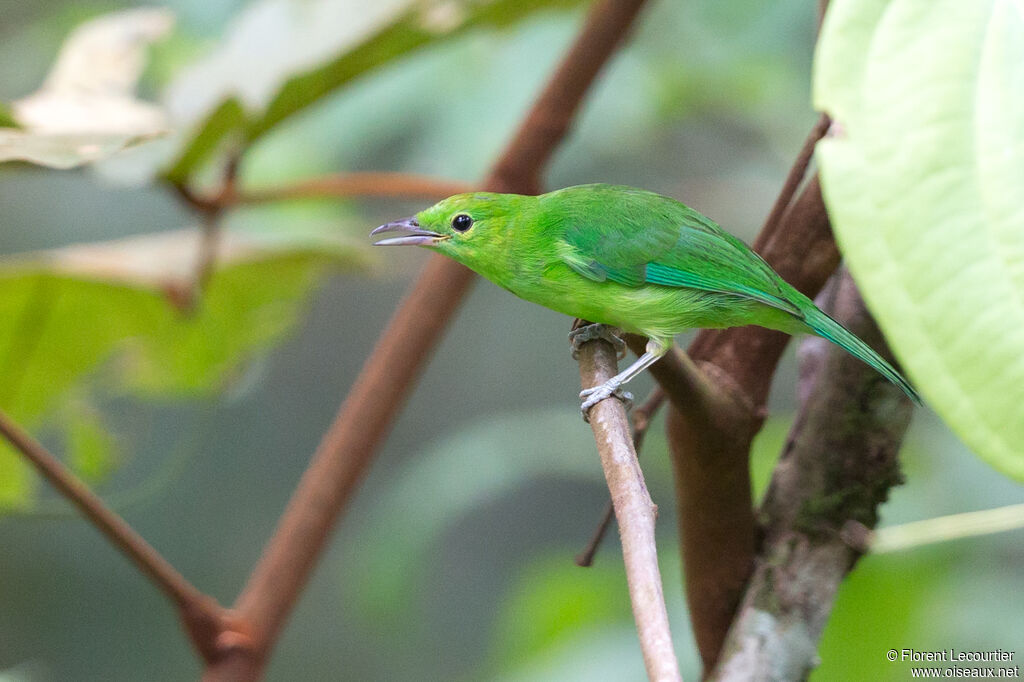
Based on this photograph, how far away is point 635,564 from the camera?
861 mm

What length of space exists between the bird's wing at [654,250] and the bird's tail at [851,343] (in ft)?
0.59

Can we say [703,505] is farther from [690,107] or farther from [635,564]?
[690,107]

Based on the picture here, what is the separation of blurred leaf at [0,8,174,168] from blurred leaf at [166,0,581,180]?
0.12m

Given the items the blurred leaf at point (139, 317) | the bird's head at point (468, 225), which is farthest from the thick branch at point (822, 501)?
the blurred leaf at point (139, 317)

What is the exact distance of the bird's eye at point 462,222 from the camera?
1.90m

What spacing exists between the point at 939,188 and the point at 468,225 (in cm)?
117

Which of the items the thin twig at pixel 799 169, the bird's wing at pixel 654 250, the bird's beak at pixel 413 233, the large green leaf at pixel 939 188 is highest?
the large green leaf at pixel 939 188

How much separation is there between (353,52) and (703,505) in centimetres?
133

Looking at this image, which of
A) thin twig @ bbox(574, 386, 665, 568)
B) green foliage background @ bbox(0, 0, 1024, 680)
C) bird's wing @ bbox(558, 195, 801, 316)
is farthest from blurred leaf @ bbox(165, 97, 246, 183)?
thin twig @ bbox(574, 386, 665, 568)

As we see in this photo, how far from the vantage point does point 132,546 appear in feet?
5.56

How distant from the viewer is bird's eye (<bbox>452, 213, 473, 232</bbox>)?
74.6 inches

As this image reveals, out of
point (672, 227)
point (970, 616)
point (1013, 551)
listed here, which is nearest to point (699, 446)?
point (672, 227)

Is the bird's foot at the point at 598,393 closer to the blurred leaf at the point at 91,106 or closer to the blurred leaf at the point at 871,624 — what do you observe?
the blurred leaf at the point at 91,106

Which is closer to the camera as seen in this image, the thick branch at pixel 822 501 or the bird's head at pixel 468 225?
the thick branch at pixel 822 501
